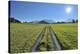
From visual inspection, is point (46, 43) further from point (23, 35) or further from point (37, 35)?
point (23, 35)

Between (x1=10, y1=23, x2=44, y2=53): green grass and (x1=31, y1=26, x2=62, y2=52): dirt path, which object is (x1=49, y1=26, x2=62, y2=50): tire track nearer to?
(x1=31, y1=26, x2=62, y2=52): dirt path

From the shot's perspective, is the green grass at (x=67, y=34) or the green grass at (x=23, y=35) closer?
the green grass at (x=23, y=35)

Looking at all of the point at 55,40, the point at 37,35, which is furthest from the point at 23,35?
the point at 55,40

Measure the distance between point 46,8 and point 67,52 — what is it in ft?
2.50

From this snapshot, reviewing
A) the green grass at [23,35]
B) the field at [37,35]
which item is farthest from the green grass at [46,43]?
the green grass at [23,35]

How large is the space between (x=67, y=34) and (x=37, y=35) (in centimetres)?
49

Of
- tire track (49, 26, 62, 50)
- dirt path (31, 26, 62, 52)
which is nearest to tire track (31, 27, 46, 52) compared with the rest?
dirt path (31, 26, 62, 52)

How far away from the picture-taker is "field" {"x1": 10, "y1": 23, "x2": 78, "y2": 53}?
7.94 feet

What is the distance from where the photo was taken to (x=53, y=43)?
2570 millimetres

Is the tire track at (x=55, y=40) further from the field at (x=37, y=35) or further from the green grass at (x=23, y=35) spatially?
the green grass at (x=23, y=35)

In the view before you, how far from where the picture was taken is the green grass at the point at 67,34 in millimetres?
2609

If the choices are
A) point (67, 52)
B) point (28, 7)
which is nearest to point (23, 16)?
point (28, 7)

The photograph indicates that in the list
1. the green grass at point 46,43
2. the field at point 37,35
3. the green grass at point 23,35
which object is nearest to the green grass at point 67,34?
the field at point 37,35

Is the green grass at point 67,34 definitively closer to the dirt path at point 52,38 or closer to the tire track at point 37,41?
the dirt path at point 52,38
